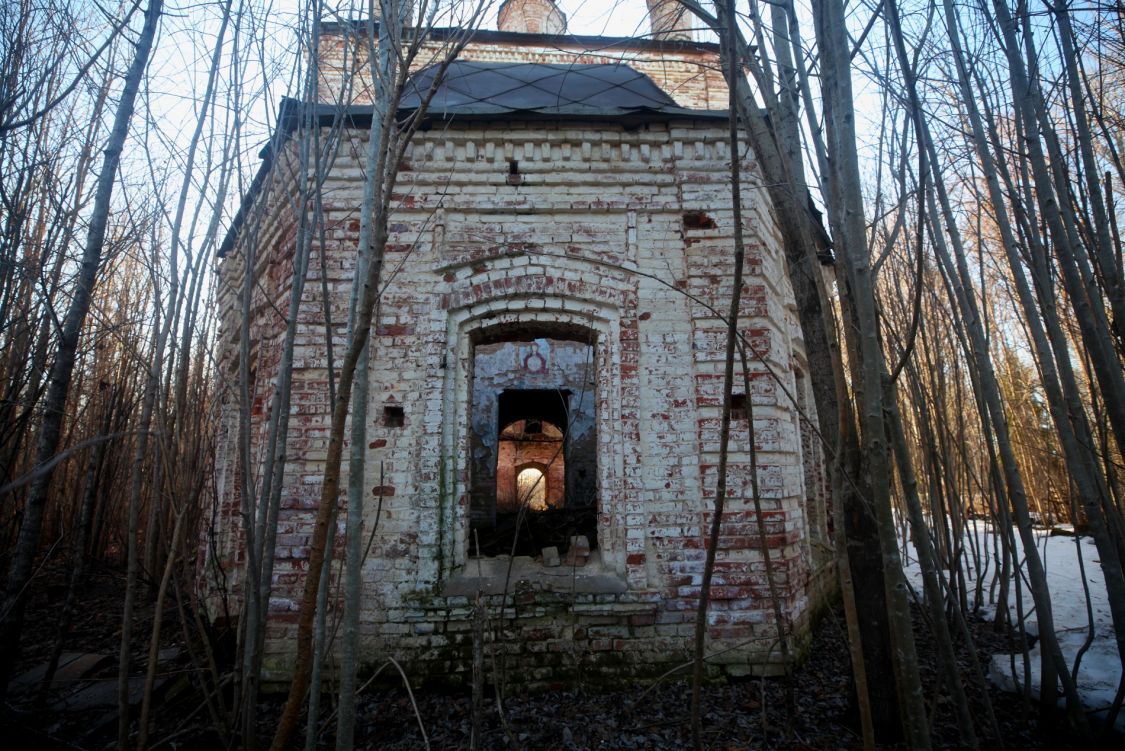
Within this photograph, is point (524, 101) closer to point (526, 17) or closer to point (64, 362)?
point (64, 362)

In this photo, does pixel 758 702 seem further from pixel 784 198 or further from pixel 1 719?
pixel 1 719

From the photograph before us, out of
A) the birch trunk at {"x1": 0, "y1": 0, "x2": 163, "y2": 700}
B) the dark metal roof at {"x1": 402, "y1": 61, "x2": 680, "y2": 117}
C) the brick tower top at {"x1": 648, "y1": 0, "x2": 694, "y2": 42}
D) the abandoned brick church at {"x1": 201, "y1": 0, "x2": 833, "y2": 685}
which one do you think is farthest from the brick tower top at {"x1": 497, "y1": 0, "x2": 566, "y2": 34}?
the birch trunk at {"x1": 0, "y1": 0, "x2": 163, "y2": 700}

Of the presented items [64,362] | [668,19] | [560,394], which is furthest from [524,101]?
[64,362]

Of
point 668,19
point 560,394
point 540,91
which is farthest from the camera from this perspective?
point 540,91

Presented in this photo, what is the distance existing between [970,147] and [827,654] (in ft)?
12.5

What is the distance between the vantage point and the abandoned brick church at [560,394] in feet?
12.3

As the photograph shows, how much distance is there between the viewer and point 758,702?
3.48 m

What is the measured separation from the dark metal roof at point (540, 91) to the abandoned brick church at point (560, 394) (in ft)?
0.31

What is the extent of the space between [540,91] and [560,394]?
127 inches

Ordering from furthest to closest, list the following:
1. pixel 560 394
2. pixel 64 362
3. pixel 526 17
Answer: pixel 526 17 < pixel 560 394 < pixel 64 362

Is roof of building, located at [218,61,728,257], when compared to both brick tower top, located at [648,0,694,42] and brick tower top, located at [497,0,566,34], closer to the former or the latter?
brick tower top, located at [648,0,694,42]

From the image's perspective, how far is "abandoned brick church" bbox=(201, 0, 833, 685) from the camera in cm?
375

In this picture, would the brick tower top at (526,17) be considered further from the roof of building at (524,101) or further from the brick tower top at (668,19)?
the brick tower top at (668,19)

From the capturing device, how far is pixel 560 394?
3.95 m
